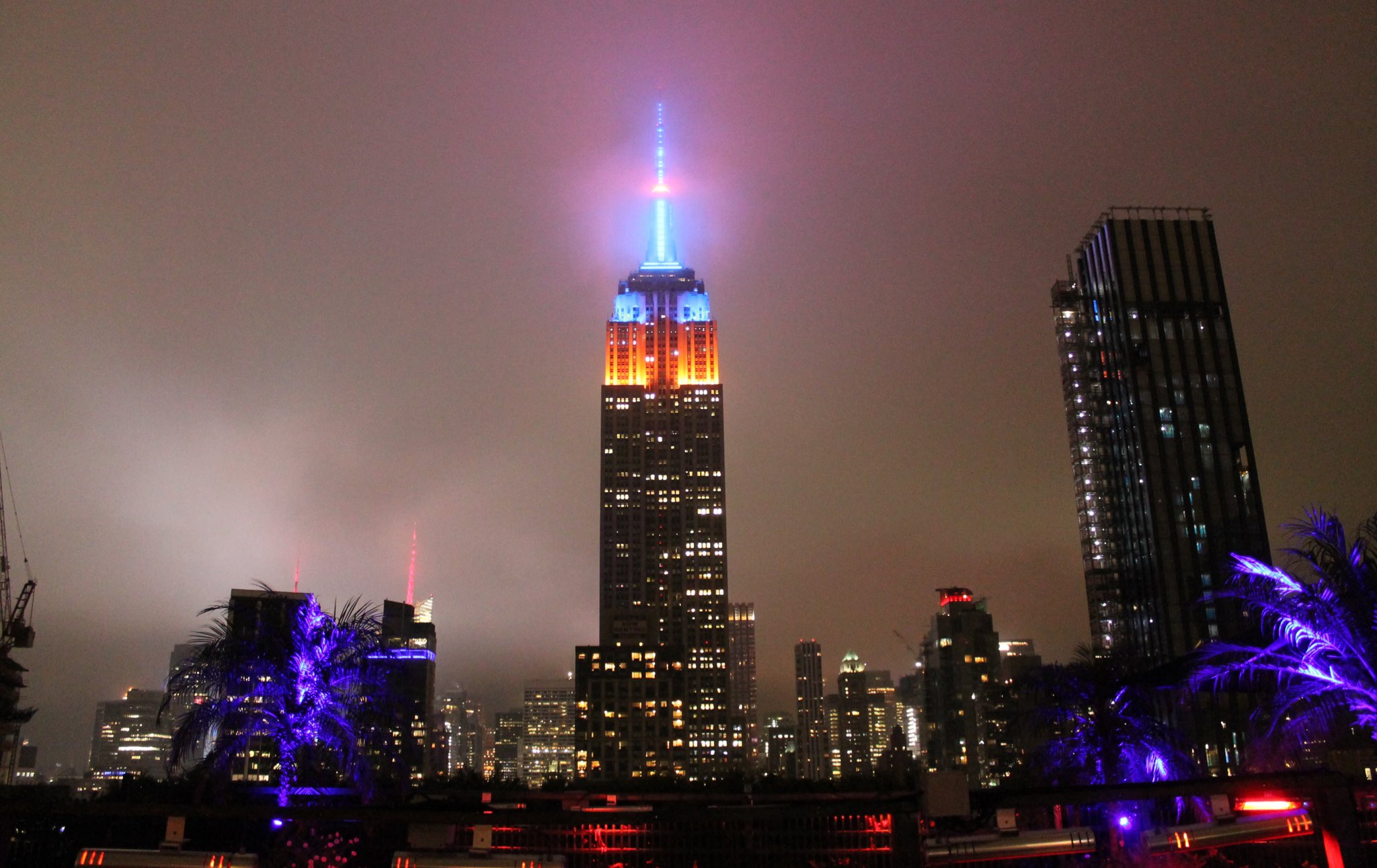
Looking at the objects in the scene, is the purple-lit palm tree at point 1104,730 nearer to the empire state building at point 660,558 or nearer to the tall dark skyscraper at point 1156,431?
the tall dark skyscraper at point 1156,431

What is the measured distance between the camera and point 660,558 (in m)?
167

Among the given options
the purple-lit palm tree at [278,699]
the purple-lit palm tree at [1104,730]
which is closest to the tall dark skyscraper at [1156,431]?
the purple-lit palm tree at [1104,730]

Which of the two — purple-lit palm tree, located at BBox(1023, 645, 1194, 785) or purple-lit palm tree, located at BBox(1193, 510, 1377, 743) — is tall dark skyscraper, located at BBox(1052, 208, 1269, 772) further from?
purple-lit palm tree, located at BBox(1193, 510, 1377, 743)

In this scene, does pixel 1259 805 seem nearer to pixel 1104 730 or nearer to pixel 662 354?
pixel 1104 730

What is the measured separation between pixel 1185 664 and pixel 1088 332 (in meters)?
84.4

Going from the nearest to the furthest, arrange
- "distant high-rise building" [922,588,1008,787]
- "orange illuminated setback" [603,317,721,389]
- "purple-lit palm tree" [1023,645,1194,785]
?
1. "purple-lit palm tree" [1023,645,1194,785]
2. "distant high-rise building" [922,588,1008,787]
3. "orange illuminated setback" [603,317,721,389]

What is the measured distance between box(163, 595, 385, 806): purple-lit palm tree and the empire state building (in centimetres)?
13786

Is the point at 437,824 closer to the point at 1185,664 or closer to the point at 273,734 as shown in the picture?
the point at 273,734

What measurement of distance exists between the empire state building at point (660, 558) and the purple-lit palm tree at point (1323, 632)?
13902cm

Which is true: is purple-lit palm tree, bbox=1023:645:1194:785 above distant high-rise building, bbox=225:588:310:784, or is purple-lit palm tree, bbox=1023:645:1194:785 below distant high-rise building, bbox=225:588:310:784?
below

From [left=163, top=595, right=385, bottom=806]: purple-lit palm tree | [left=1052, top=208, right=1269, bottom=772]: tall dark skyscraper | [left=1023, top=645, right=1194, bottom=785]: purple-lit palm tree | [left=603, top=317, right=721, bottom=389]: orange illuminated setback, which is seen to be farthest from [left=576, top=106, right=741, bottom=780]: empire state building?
[left=163, top=595, right=385, bottom=806]: purple-lit palm tree

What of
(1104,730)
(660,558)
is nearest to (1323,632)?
(1104,730)

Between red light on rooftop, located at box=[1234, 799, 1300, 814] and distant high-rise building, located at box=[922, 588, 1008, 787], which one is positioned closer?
red light on rooftop, located at box=[1234, 799, 1300, 814]

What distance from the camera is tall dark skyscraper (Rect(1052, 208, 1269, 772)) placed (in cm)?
8919
